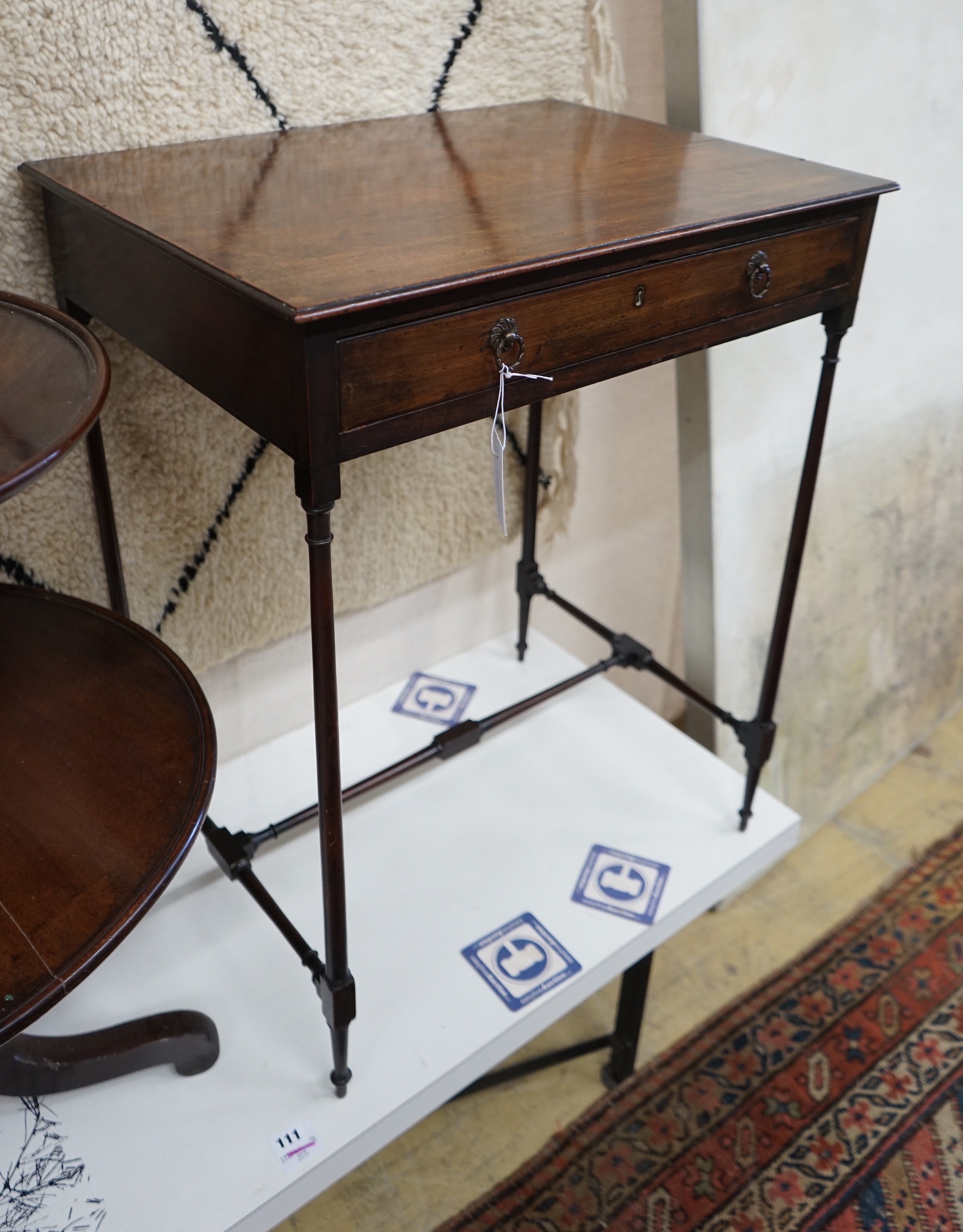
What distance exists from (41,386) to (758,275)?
599 millimetres

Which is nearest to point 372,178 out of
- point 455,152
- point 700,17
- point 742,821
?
point 455,152

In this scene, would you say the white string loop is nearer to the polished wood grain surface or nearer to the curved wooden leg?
the polished wood grain surface

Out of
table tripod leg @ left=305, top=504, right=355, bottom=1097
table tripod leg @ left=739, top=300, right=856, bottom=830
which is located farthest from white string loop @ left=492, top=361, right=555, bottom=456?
table tripod leg @ left=739, top=300, right=856, bottom=830

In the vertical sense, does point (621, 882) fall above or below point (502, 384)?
below

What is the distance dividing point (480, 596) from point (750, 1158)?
2.75ft

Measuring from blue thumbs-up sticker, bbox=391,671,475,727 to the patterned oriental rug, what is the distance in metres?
0.56

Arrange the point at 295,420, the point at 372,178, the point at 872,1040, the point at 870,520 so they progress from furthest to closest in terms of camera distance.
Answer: the point at 870,520, the point at 872,1040, the point at 372,178, the point at 295,420

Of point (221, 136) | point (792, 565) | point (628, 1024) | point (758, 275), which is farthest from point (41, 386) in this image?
point (628, 1024)

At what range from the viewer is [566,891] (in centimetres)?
120

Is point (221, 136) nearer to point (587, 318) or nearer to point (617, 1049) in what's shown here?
point (587, 318)

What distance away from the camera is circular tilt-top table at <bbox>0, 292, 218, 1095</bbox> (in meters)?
0.63

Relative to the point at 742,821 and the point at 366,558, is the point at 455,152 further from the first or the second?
the point at 742,821

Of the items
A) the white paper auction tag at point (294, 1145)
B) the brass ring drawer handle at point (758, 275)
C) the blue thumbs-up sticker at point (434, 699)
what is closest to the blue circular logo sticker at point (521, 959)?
the white paper auction tag at point (294, 1145)

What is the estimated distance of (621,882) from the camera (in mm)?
1208
